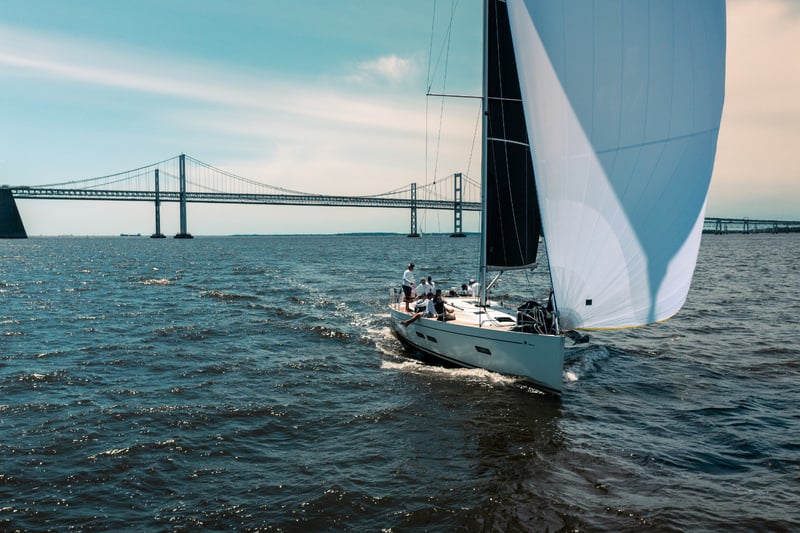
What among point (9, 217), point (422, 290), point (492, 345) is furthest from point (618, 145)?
point (9, 217)

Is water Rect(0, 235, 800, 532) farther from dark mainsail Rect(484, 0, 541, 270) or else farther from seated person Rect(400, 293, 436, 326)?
dark mainsail Rect(484, 0, 541, 270)

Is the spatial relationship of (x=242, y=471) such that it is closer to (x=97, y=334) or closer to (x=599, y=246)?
(x=599, y=246)

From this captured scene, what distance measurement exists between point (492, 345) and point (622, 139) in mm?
4330

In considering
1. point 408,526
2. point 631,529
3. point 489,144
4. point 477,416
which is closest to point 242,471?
point 408,526

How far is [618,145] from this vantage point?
7.56 metres

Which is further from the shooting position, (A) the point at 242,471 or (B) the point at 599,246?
(B) the point at 599,246

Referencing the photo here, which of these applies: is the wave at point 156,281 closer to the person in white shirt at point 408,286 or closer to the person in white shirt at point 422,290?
the person in white shirt at point 408,286

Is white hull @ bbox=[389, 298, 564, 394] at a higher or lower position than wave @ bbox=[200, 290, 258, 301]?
higher

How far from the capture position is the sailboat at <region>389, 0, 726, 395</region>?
7277 millimetres

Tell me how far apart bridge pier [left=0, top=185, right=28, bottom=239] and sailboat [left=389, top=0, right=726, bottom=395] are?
372 ft

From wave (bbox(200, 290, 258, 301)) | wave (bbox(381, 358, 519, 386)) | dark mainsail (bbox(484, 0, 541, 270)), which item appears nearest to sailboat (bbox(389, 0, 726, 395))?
wave (bbox(381, 358, 519, 386))

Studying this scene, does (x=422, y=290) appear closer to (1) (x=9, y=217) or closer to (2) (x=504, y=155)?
(2) (x=504, y=155)

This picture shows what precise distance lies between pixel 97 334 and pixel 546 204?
41.8 feet

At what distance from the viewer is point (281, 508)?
5645 millimetres
